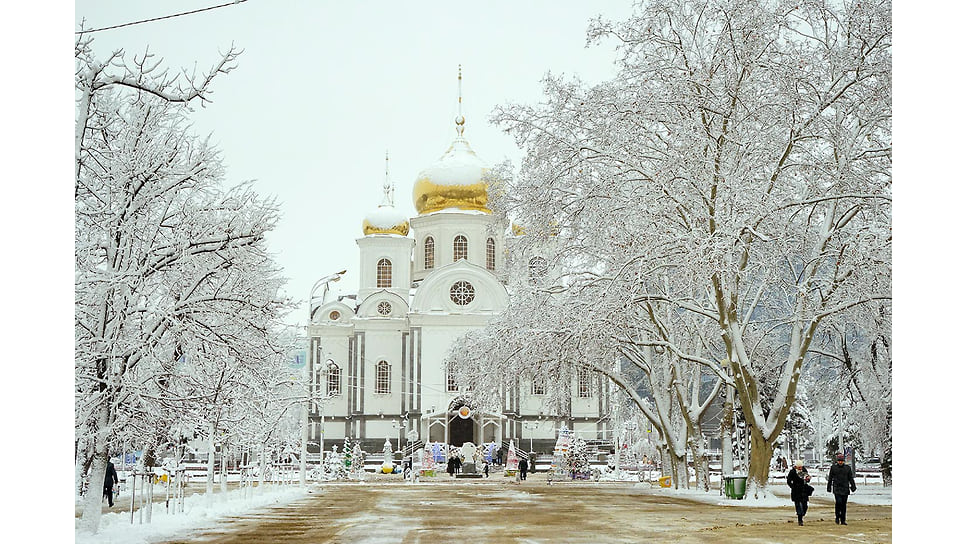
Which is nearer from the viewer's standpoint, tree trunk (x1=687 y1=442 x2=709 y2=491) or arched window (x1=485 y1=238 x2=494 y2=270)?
tree trunk (x1=687 y1=442 x2=709 y2=491)

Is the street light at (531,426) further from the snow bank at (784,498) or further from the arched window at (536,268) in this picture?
the snow bank at (784,498)

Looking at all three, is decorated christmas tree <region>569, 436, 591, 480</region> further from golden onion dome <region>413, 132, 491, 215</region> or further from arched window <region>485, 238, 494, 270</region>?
golden onion dome <region>413, 132, 491, 215</region>

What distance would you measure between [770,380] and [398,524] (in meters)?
4.47

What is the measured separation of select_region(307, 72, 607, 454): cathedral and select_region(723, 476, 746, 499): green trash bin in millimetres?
2843

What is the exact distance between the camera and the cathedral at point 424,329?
1161cm

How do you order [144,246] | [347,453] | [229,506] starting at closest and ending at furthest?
[144,246]
[229,506]
[347,453]

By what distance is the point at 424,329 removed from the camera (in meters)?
17.0

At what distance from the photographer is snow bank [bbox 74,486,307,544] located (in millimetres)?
7465

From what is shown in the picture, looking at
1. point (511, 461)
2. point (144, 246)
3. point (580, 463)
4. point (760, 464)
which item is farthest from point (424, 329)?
point (144, 246)

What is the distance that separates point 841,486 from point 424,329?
9.34 metres

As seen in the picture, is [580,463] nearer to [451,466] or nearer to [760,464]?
[451,466]

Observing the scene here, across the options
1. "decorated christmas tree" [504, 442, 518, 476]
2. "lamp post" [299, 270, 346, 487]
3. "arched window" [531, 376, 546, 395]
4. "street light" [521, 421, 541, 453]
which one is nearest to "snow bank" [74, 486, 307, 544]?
"lamp post" [299, 270, 346, 487]

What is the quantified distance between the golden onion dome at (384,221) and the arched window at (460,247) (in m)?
4.12

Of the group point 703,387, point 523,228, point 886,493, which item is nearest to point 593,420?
point 703,387
